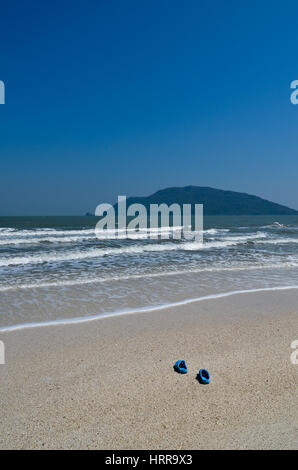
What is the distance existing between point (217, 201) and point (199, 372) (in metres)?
171

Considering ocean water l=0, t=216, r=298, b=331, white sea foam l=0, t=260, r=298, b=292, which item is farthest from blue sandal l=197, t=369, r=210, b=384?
white sea foam l=0, t=260, r=298, b=292

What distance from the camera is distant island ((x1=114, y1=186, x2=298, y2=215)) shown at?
164 metres

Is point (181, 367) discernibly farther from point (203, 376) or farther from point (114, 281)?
point (114, 281)

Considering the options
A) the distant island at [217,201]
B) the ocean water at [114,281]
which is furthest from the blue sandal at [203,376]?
the distant island at [217,201]

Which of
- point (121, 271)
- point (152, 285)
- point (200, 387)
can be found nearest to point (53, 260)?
point (121, 271)

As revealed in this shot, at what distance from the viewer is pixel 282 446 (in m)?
2.47

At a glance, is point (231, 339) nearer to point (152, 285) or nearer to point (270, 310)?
point (270, 310)

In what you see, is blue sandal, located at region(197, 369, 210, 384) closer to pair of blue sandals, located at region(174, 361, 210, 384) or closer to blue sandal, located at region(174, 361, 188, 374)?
pair of blue sandals, located at region(174, 361, 210, 384)

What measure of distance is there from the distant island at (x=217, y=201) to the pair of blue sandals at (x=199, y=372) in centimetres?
15873

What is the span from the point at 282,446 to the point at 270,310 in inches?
167

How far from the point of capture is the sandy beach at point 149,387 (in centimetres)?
258

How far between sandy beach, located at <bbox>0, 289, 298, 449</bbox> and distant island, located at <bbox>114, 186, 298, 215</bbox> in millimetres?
157564

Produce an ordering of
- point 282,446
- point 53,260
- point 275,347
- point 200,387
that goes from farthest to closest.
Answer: point 53,260 < point 275,347 < point 200,387 < point 282,446
